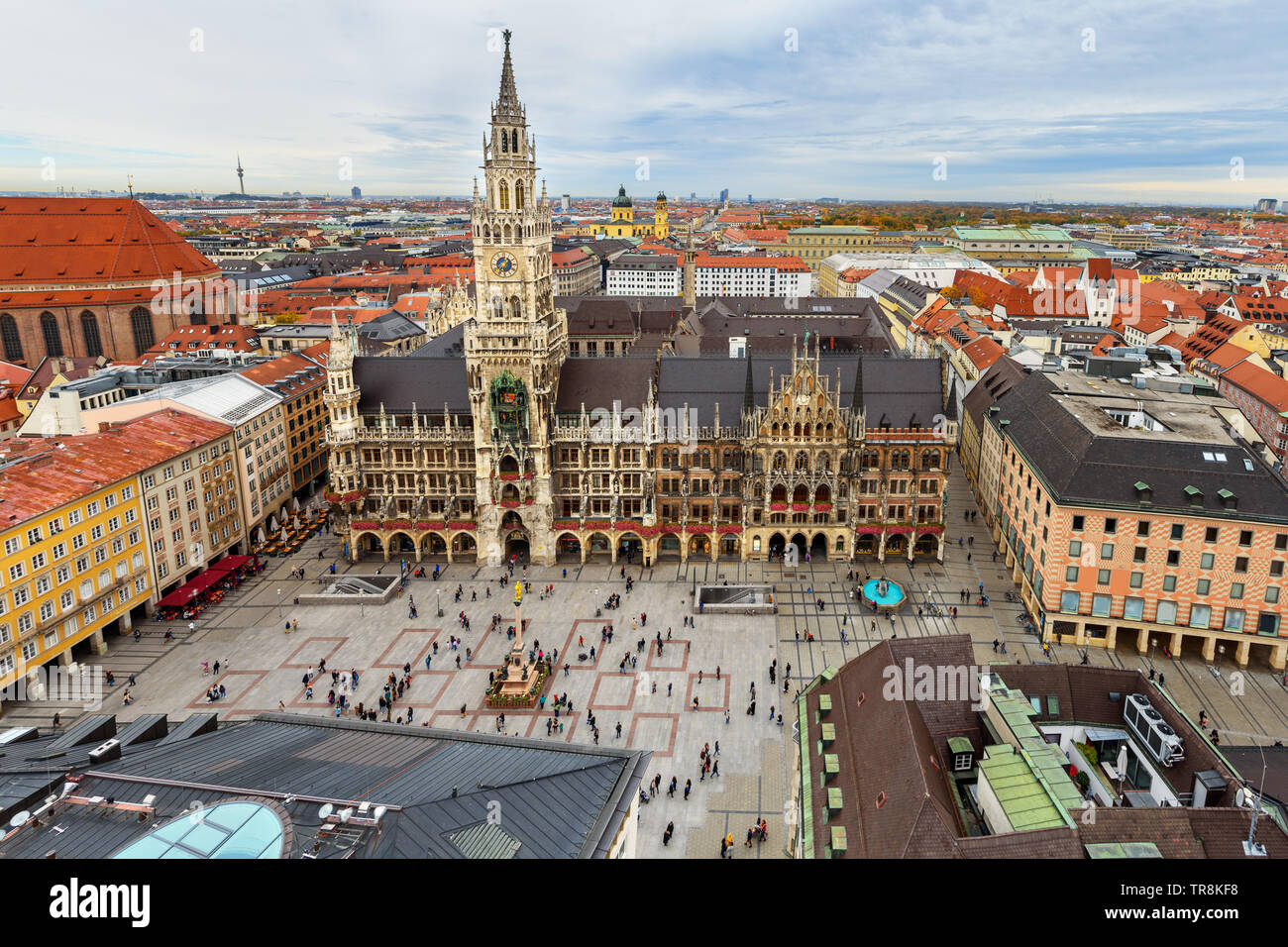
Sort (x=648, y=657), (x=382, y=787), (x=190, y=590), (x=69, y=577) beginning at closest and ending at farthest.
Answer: (x=382, y=787) < (x=69, y=577) < (x=648, y=657) < (x=190, y=590)

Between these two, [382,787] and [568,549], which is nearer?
[382,787]

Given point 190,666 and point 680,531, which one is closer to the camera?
point 190,666

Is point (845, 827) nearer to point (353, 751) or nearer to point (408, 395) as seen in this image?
point (353, 751)

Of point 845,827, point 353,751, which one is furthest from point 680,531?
point 353,751

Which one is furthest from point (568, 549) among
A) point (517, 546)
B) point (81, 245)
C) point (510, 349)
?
point (81, 245)

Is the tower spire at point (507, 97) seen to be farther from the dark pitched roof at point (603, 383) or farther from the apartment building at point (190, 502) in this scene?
the apartment building at point (190, 502)

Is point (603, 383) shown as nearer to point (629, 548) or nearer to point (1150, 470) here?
point (629, 548)
